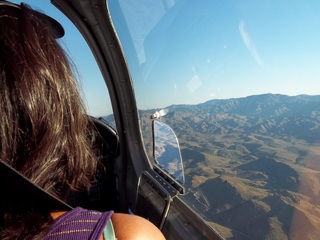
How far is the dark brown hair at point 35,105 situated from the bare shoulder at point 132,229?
19 centimetres

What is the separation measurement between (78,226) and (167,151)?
1633mm

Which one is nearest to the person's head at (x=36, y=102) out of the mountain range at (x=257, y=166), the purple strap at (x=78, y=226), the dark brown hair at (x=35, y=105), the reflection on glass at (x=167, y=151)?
the dark brown hair at (x=35, y=105)

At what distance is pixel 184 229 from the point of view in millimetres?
1641

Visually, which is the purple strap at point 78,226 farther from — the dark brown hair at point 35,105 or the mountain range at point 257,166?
the mountain range at point 257,166

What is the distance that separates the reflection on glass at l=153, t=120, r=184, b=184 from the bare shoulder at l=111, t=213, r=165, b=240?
44.2 inches

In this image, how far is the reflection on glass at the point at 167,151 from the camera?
2.00 m

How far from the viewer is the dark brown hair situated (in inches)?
25.3

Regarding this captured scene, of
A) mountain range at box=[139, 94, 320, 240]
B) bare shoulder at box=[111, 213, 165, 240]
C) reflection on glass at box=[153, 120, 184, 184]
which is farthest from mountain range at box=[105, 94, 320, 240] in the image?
bare shoulder at box=[111, 213, 165, 240]

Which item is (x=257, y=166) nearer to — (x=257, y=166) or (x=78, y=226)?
(x=257, y=166)

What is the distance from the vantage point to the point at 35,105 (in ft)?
2.22

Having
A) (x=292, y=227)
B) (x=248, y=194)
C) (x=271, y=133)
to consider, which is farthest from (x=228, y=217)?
(x=271, y=133)

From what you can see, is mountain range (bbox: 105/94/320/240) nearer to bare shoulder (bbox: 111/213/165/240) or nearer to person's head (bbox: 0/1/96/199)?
bare shoulder (bbox: 111/213/165/240)

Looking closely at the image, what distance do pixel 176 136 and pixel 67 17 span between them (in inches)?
53.2

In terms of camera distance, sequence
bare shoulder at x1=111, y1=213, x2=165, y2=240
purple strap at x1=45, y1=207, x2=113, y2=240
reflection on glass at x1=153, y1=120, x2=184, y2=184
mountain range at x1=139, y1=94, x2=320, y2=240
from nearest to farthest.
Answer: purple strap at x1=45, y1=207, x2=113, y2=240
bare shoulder at x1=111, y1=213, x2=165, y2=240
mountain range at x1=139, y1=94, x2=320, y2=240
reflection on glass at x1=153, y1=120, x2=184, y2=184
